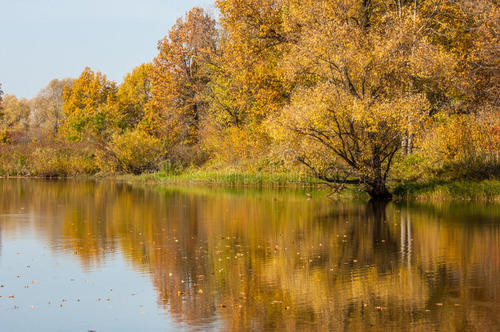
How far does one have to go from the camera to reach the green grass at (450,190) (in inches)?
971

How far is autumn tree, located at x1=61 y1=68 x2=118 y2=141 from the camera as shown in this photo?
56.3m

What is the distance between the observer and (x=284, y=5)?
30.5m

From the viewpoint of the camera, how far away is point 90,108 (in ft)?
202

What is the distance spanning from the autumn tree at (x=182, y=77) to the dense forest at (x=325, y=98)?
0.37 ft

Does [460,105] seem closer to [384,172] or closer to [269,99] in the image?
[384,172]

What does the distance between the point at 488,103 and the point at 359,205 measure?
10144mm

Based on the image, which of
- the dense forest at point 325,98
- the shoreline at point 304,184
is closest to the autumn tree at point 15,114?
the dense forest at point 325,98

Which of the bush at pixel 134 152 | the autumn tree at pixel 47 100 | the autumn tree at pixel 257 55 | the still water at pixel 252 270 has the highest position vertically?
the autumn tree at pixel 47 100

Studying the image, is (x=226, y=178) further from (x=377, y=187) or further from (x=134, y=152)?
(x=377, y=187)

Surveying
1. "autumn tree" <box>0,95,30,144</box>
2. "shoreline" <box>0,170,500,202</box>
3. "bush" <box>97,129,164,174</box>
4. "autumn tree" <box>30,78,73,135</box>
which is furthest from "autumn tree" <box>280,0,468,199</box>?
"autumn tree" <box>30,78,73,135</box>

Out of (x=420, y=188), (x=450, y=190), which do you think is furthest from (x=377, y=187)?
(x=450, y=190)

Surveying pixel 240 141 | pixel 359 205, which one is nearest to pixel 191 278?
pixel 359 205

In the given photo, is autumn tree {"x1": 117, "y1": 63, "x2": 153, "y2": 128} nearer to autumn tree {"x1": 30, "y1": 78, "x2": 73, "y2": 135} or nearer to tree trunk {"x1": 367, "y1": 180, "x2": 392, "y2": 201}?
autumn tree {"x1": 30, "y1": 78, "x2": 73, "y2": 135}

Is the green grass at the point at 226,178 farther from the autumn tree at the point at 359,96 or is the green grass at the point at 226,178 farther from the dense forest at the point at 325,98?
the autumn tree at the point at 359,96
